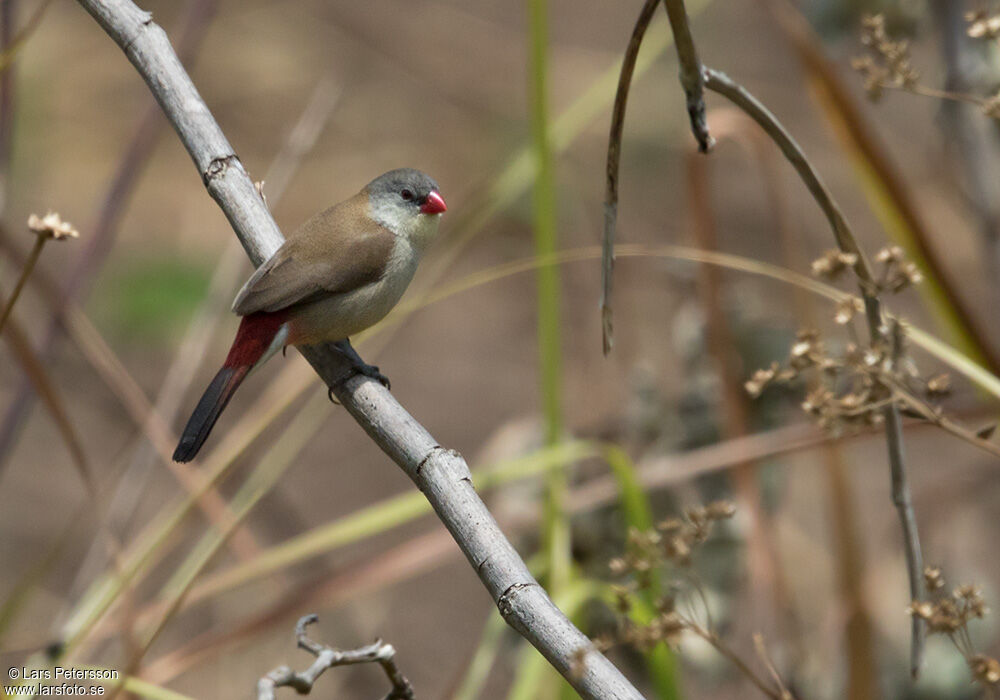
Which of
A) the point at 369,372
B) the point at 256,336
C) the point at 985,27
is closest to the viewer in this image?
the point at 985,27

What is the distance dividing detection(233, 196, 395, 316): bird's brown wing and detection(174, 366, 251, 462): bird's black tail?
144 mm

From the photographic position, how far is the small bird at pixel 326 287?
7.32ft

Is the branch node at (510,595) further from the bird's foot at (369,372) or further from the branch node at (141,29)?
the branch node at (141,29)

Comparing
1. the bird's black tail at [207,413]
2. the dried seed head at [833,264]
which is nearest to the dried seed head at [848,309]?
the dried seed head at [833,264]

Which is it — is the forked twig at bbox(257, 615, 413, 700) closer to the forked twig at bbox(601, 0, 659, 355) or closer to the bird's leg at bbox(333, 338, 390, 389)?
the forked twig at bbox(601, 0, 659, 355)

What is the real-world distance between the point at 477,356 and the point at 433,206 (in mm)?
3415

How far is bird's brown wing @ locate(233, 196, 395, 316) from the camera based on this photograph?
227 cm

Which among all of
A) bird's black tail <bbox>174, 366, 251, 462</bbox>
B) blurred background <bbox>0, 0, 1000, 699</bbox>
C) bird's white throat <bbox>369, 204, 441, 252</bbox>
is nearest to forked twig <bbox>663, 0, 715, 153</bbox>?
blurred background <bbox>0, 0, 1000, 699</bbox>

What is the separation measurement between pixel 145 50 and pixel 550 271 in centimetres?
92

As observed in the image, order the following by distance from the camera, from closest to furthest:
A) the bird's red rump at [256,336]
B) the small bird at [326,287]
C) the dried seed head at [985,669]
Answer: the dried seed head at [985,669], the small bird at [326,287], the bird's red rump at [256,336]

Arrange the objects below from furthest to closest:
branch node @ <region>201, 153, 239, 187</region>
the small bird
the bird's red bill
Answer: the bird's red bill → the small bird → branch node @ <region>201, 153, 239, 187</region>

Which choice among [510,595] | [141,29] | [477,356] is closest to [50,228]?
[141,29]

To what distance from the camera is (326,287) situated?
242cm

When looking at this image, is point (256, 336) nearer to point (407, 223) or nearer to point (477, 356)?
point (407, 223)
